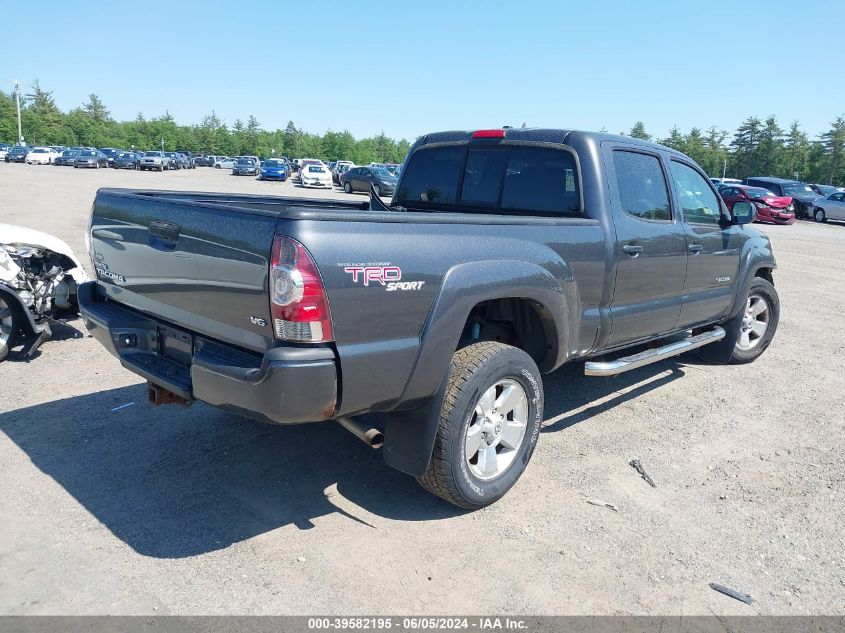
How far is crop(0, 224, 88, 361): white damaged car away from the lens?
5559 millimetres

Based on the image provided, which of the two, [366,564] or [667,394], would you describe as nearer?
[366,564]

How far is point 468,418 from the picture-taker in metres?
3.40

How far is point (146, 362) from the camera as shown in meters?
3.41

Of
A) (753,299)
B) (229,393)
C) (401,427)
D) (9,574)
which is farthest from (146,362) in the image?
(753,299)

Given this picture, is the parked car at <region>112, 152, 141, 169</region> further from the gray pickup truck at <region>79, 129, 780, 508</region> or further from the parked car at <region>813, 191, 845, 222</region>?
the gray pickup truck at <region>79, 129, 780, 508</region>

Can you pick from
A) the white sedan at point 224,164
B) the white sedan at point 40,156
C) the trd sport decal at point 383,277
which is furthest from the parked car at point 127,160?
the trd sport decal at point 383,277

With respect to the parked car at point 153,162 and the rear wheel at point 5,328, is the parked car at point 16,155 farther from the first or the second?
the rear wheel at point 5,328

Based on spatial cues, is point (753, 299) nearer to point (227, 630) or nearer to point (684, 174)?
point (684, 174)

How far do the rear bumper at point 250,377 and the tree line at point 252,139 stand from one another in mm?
70901

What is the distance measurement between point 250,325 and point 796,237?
23.9 metres

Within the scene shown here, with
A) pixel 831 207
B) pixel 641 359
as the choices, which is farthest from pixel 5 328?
pixel 831 207

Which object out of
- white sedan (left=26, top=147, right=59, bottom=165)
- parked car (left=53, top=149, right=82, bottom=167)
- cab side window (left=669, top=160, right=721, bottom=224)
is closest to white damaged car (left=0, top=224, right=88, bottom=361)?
cab side window (left=669, top=160, right=721, bottom=224)

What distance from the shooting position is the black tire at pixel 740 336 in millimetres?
6410

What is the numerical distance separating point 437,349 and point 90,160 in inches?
2236
